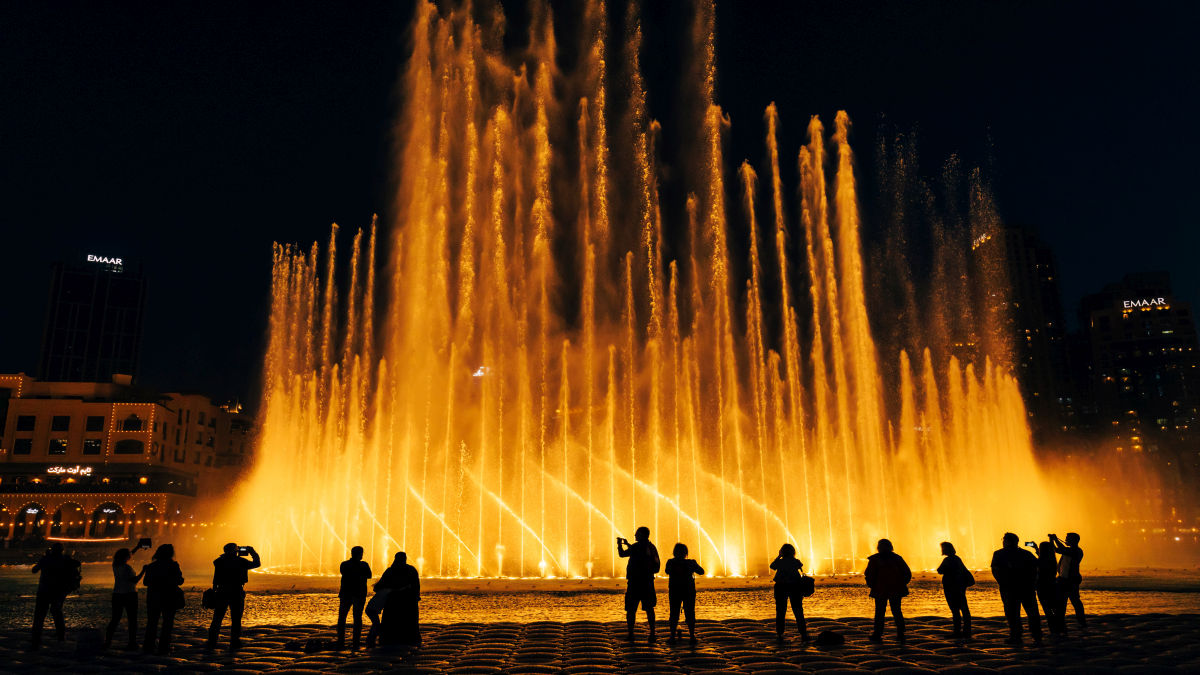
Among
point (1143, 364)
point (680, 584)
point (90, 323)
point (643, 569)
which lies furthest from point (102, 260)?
point (1143, 364)

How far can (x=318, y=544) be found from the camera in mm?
33875

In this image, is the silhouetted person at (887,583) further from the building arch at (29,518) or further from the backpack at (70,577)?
the building arch at (29,518)

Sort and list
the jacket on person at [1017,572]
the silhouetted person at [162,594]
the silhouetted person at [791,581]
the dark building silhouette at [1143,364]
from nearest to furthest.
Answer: the silhouetted person at [162,594]
the jacket on person at [1017,572]
the silhouetted person at [791,581]
the dark building silhouette at [1143,364]

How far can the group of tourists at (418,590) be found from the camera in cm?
1104

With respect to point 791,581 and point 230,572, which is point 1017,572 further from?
point 230,572

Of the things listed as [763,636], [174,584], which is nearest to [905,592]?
[763,636]

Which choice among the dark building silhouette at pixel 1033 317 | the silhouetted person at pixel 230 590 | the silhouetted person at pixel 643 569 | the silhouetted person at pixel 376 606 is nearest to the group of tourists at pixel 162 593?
the silhouetted person at pixel 230 590

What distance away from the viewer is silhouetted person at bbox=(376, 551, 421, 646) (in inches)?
452

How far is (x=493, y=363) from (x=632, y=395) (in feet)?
19.3

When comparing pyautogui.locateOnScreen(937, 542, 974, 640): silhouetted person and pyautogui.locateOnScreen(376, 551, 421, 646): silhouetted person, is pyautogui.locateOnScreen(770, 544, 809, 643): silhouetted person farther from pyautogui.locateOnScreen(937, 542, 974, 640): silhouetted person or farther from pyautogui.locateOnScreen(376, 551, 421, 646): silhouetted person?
pyautogui.locateOnScreen(376, 551, 421, 646): silhouetted person

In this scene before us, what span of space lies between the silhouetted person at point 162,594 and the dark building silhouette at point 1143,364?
14988 cm

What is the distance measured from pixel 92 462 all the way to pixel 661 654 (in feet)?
273

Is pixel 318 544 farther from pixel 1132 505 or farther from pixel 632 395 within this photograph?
pixel 1132 505

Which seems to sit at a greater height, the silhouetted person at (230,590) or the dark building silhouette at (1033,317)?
the dark building silhouette at (1033,317)
